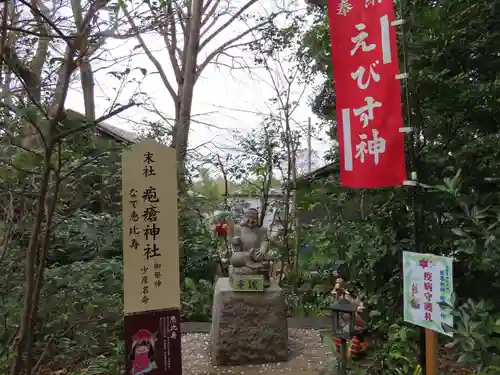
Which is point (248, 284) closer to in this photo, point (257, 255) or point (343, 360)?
point (257, 255)

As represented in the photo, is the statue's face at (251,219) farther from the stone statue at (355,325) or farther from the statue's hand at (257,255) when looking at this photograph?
the stone statue at (355,325)

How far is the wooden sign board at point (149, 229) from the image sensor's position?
197 cm

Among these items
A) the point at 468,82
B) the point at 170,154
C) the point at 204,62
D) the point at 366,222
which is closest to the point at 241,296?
the point at 366,222

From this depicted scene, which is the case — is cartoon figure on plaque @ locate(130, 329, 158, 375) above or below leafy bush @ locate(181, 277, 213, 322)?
above

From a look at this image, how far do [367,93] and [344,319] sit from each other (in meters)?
1.41

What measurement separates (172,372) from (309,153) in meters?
6.07

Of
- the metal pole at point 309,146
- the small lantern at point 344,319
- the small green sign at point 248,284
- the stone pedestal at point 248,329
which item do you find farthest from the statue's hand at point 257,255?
the metal pole at point 309,146

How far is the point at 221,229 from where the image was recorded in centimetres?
680

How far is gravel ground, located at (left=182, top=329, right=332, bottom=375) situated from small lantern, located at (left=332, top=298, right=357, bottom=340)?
1108mm

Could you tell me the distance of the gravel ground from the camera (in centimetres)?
370

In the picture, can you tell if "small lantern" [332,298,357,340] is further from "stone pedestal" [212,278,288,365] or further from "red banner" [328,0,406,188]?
"stone pedestal" [212,278,288,365]

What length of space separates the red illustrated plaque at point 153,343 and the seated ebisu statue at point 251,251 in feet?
6.62

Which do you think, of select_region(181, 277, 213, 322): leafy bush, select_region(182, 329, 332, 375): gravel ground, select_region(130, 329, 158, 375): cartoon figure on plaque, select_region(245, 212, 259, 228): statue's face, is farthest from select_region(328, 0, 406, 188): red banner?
select_region(181, 277, 213, 322): leafy bush

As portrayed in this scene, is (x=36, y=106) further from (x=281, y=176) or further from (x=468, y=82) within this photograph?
(x=281, y=176)
